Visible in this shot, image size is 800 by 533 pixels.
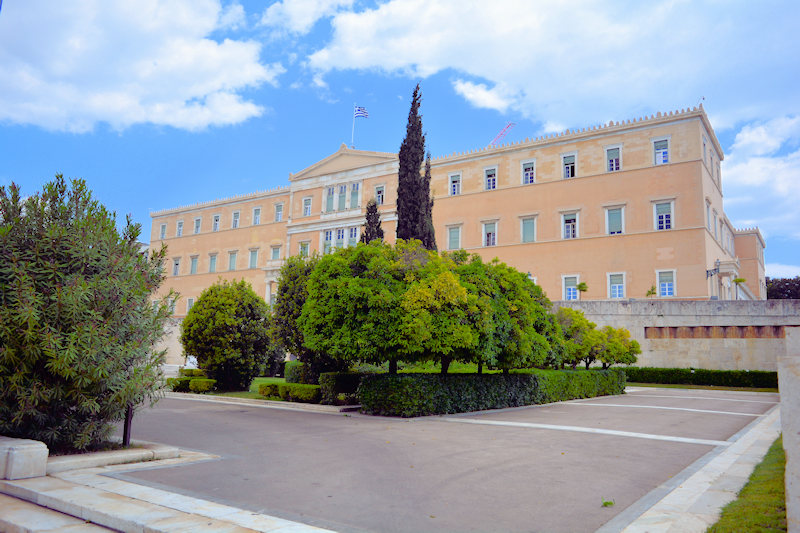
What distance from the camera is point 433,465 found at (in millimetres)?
7609

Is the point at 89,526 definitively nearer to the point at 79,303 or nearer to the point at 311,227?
the point at 79,303

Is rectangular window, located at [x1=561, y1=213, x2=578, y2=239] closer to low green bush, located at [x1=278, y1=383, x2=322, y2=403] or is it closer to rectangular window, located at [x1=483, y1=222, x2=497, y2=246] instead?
rectangular window, located at [x1=483, y1=222, x2=497, y2=246]

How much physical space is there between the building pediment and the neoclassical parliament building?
11 cm

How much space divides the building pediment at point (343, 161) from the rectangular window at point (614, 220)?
58.7ft

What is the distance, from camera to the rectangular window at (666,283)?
111 ft

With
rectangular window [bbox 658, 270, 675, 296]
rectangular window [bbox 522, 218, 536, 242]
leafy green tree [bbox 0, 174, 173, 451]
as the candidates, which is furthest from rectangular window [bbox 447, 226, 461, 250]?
leafy green tree [bbox 0, 174, 173, 451]

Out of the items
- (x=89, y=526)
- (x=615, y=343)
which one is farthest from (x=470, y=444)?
(x=615, y=343)

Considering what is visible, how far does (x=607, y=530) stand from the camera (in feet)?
16.1

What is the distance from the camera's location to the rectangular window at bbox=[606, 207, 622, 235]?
119 feet

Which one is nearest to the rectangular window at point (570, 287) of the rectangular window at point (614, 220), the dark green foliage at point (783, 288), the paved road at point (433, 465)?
the rectangular window at point (614, 220)

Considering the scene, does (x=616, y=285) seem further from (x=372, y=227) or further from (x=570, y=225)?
(x=372, y=227)

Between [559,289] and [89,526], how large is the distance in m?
35.2

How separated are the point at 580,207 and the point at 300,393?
1057 inches

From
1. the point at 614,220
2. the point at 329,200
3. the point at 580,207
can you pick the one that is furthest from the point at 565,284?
the point at 329,200
